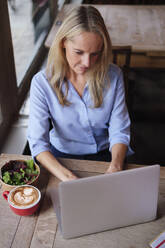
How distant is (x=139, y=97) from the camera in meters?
3.30

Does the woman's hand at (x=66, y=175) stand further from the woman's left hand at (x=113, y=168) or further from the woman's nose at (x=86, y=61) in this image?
the woman's nose at (x=86, y=61)

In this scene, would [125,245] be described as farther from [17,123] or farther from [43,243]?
[17,123]

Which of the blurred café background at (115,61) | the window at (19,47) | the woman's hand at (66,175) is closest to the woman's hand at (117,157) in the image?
the woman's hand at (66,175)

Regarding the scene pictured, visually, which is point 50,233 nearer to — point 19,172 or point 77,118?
point 19,172

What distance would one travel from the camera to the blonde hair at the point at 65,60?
4.24 ft

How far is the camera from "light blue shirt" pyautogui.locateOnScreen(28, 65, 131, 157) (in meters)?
1.40

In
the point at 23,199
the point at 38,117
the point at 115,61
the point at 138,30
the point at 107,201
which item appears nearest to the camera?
the point at 107,201

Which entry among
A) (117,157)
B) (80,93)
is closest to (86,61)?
(80,93)

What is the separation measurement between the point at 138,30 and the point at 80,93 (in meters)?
1.30

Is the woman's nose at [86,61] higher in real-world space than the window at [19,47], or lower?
higher

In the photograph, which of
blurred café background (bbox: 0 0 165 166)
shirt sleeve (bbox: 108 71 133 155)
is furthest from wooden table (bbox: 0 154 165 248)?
blurred café background (bbox: 0 0 165 166)

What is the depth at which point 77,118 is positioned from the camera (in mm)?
1500

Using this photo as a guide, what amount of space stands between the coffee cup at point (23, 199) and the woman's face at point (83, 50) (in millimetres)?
615

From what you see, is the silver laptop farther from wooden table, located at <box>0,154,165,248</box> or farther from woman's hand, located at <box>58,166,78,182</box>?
woman's hand, located at <box>58,166,78,182</box>
